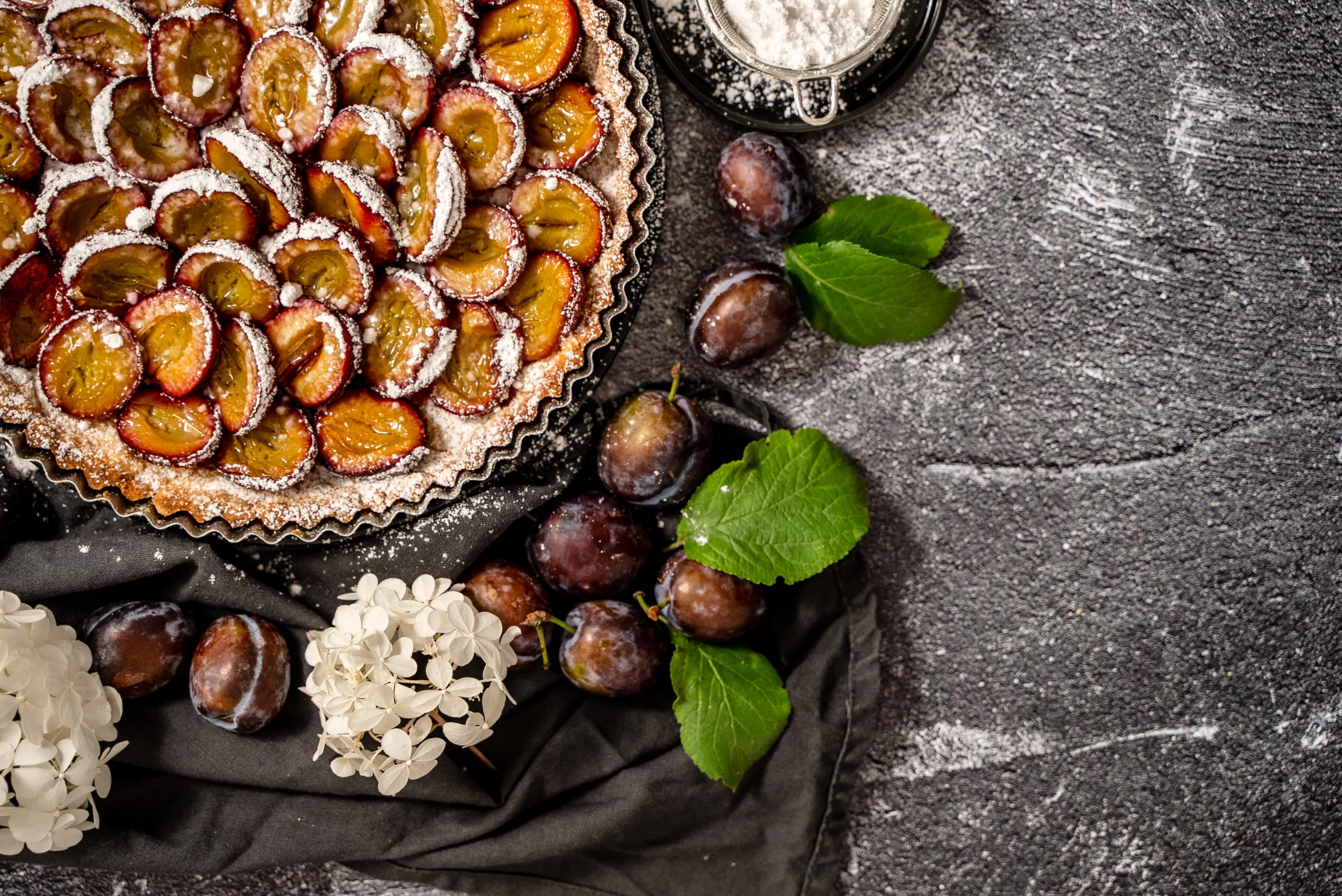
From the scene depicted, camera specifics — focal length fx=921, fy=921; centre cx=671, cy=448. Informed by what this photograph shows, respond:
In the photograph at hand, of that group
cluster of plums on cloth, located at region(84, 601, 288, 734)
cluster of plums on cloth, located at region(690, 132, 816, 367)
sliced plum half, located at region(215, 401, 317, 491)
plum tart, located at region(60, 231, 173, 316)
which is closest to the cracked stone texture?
cluster of plums on cloth, located at region(690, 132, 816, 367)

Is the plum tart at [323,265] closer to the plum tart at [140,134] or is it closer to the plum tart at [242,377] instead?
the plum tart at [242,377]

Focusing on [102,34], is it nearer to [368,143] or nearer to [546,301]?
[368,143]

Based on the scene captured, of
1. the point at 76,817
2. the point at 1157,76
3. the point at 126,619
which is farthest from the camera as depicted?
the point at 1157,76

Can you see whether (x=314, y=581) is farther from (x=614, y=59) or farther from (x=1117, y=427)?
(x=1117, y=427)

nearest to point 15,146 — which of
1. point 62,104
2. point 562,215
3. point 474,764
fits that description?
point 62,104

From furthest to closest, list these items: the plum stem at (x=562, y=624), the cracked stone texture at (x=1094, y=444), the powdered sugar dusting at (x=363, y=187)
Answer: the cracked stone texture at (x=1094, y=444) → the plum stem at (x=562, y=624) → the powdered sugar dusting at (x=363, y=187)

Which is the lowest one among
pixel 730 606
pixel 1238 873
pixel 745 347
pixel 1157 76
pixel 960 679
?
pixel 1238 873

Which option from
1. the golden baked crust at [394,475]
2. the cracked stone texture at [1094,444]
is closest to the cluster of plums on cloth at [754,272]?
the cracked stone texture at [1094,444]

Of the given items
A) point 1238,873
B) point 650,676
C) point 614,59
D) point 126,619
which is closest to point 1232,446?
point 1238,873
